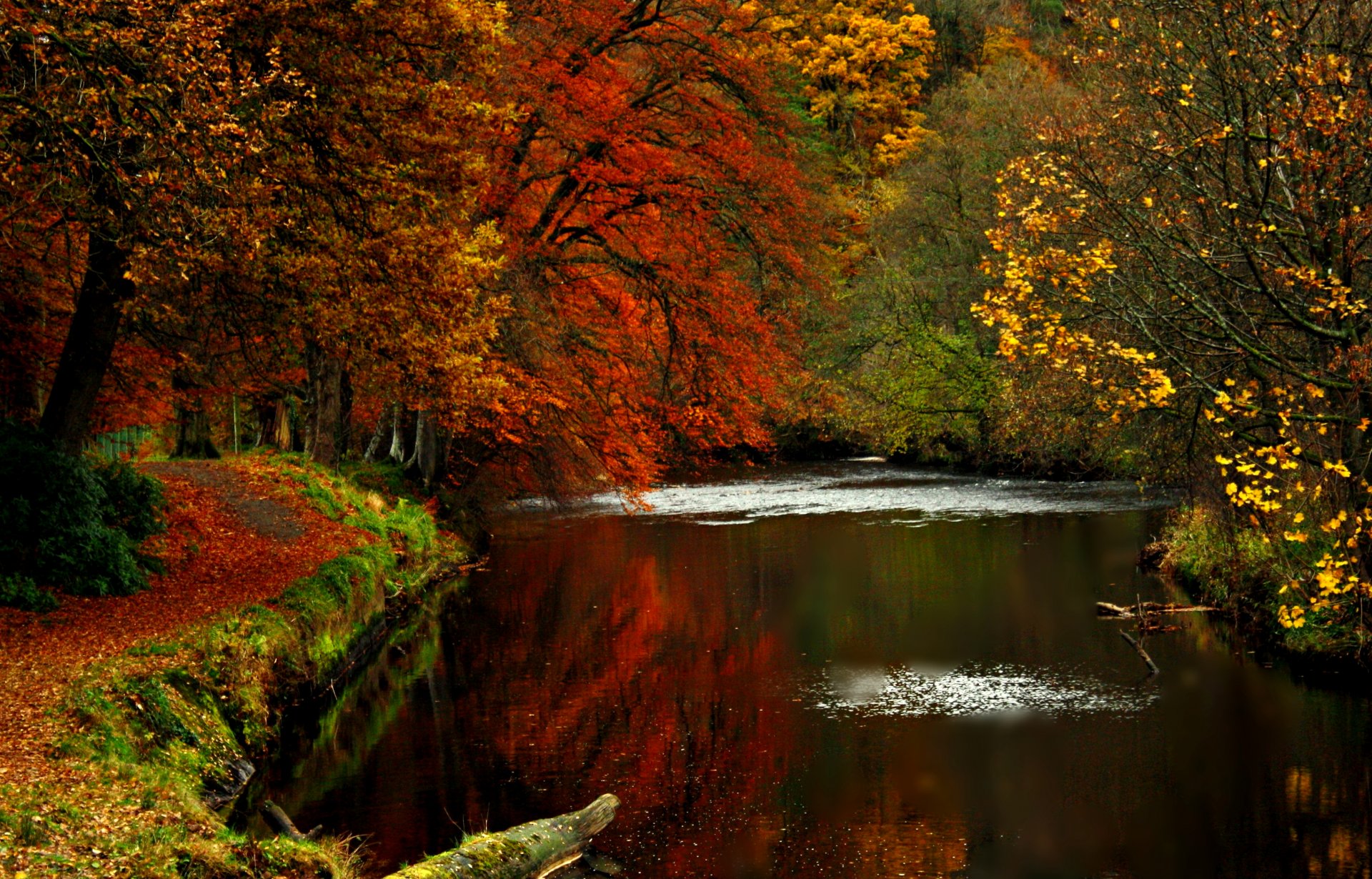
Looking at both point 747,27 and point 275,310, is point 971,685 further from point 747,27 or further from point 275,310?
point 747,27

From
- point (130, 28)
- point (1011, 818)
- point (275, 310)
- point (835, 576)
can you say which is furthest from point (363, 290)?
point (835, 576)

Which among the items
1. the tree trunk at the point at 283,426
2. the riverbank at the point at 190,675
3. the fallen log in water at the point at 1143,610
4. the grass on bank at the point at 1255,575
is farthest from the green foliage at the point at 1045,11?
the riverbank at the point at 190,675

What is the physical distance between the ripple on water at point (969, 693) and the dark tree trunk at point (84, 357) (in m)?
8.86

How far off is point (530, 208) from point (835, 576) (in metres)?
9.34

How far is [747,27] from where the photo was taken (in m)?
25.0

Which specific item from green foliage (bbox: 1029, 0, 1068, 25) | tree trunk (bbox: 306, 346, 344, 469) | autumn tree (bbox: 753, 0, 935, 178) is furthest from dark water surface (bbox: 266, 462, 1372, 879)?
green foliage (bbox: 1029, 0, 1068, 25)

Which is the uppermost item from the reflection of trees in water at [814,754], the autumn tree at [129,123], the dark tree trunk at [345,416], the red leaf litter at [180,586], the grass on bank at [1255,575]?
the autumn tree at [129,123]

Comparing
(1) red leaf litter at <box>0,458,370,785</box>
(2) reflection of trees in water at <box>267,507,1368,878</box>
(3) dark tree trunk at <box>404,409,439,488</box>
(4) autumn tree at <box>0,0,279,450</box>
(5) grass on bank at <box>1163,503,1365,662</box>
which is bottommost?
(2) reflection of trees in water at <box>267,507,1368,878</box>

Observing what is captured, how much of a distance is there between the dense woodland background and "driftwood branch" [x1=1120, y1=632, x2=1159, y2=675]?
1.87 m

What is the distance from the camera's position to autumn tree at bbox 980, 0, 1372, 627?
40.4 feet

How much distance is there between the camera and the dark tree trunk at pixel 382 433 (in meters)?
28.6

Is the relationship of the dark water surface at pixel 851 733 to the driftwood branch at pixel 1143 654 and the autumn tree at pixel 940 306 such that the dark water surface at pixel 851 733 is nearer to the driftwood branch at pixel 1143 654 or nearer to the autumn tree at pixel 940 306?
the driftwood branch at pixel 1143 654

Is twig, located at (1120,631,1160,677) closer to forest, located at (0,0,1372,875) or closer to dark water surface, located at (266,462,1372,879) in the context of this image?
dark water surface, located at (266,462,1372,879)

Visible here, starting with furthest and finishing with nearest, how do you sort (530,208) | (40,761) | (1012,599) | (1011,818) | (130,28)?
(530,208)
(1012,599)
(1011,818)
(130,28)
(40,761)
